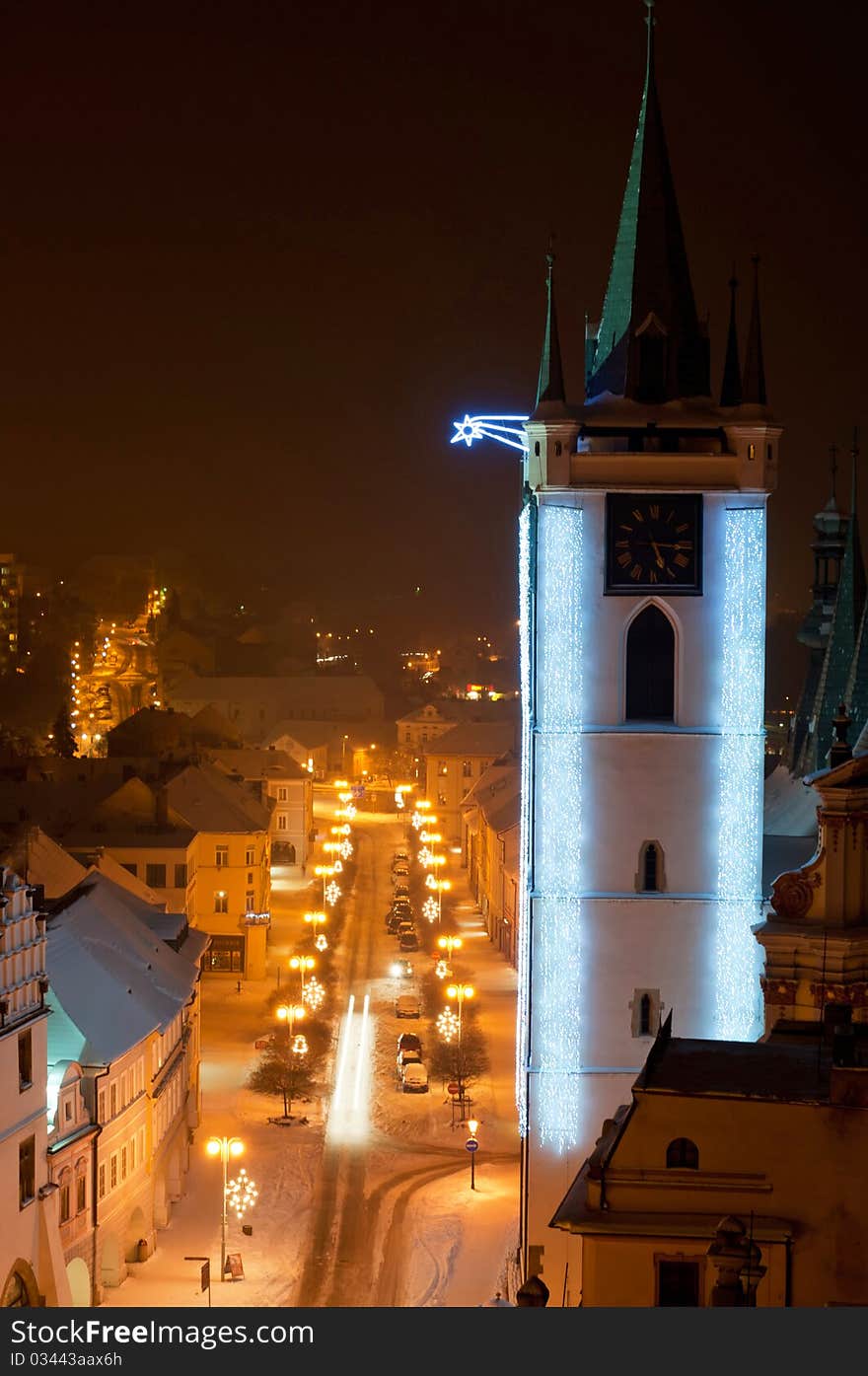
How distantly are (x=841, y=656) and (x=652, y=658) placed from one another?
16.5m

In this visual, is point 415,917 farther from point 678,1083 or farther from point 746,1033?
point 678,1083

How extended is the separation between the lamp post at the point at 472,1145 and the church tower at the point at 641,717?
6180mm

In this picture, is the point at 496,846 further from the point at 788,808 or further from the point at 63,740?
the point at 788,808

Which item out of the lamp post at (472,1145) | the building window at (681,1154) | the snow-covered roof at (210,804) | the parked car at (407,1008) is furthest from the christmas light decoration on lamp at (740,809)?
the snow-covered roof at (210,804)

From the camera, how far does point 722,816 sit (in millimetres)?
42094

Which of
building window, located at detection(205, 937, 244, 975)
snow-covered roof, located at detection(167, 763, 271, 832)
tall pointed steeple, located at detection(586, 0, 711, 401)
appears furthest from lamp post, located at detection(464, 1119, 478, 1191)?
snow-covered roof, located at detection(167, 763, 271, 832)

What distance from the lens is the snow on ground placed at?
41.2 meters

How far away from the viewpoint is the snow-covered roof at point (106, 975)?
44.0 metres

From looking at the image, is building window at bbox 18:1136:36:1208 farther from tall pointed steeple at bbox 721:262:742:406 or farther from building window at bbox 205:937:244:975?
building window at bbox 205:937:244:975

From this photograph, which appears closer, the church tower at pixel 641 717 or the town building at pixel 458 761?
the church tower at pixel 641 717

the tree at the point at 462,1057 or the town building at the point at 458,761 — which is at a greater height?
the town building at the point at 458,761

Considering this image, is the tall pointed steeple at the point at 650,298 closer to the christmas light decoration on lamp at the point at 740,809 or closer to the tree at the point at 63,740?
the christmas light decoration on lamp at the point at 740,809

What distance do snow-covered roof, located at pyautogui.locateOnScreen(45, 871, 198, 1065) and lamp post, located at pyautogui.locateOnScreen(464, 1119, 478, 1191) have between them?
6994 mm

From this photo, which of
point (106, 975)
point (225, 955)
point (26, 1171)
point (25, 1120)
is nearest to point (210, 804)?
point (225, 955)
